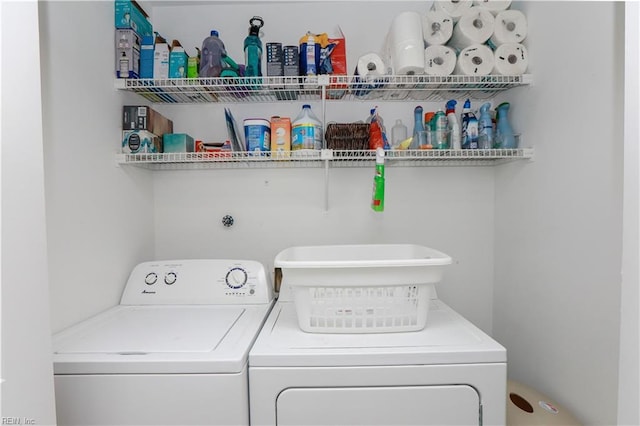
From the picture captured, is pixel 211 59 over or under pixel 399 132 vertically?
over

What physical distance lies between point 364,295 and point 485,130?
1.08 metres

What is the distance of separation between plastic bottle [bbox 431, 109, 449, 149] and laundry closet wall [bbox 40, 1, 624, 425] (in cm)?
25

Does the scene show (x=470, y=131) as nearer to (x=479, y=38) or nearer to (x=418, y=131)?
(x=418, y=131)

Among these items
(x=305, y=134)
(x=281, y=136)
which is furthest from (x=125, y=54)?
(x=305, y=134)

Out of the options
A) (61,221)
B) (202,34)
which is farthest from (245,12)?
(61,221)

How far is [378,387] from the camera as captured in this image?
107 centimetres

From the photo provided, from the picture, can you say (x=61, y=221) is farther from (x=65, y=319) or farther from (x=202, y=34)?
(x=202, y=34)

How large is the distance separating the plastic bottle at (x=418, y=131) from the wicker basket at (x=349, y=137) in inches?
10.3

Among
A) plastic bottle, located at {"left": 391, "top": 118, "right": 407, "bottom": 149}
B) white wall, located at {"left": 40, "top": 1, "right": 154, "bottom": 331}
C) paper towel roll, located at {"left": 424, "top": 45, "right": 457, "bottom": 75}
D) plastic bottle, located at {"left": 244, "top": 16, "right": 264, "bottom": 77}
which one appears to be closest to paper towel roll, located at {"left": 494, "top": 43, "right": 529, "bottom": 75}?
paper towel roll, located at {"left": 424, "top": 45, "right": 457, "bottom": 75}

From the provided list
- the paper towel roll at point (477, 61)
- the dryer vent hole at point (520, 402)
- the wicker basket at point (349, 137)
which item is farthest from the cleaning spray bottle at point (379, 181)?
the dryer vent hole at point (520, 402)

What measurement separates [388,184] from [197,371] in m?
1.39

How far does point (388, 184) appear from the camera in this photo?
1.94 m

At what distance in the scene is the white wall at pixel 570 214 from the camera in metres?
1.13

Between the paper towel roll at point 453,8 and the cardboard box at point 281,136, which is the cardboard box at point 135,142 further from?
the paper towel roll at point 453,8
